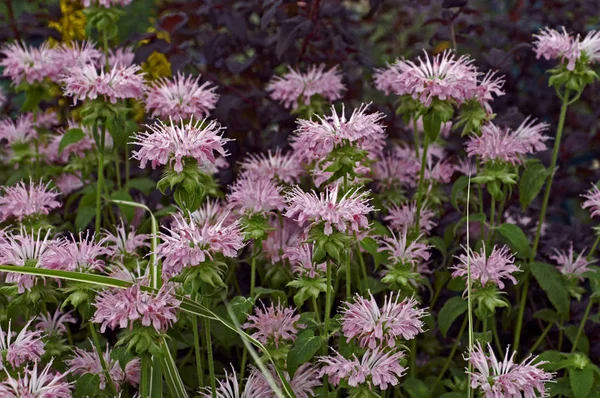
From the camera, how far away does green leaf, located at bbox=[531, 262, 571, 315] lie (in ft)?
5.61

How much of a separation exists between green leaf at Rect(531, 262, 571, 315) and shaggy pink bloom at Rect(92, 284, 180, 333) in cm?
83

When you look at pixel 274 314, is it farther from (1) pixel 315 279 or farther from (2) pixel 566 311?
(2) pixel 566 311

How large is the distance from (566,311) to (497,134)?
0.41m

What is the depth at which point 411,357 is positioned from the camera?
1656 mm

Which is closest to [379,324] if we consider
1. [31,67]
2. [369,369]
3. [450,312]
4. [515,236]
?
[369,369]

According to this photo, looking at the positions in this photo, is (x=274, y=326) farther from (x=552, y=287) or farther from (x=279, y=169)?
(x=552, y=287)

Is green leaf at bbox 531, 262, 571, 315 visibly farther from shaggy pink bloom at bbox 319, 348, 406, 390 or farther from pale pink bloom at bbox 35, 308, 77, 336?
pale pink bloom at bbox 35, 308, 77, 336

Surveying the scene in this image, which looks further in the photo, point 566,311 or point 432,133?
point 566,311

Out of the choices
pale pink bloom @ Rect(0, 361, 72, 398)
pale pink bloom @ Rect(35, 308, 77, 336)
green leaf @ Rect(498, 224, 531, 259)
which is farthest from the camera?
green leaf @ Rect(498, 224, 531, 259)

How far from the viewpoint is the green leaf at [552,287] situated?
171cm

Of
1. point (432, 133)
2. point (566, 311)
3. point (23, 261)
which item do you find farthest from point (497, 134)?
point (23, 261)

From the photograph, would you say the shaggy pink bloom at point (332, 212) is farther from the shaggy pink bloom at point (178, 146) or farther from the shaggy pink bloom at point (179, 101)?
the shaggy pink bloom at point (179, 101)

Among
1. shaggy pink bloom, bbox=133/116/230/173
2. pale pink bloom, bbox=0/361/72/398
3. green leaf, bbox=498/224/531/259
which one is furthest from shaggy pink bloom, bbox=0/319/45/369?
green leaf, bbox=498/224/531/259

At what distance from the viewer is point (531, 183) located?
173 cm
